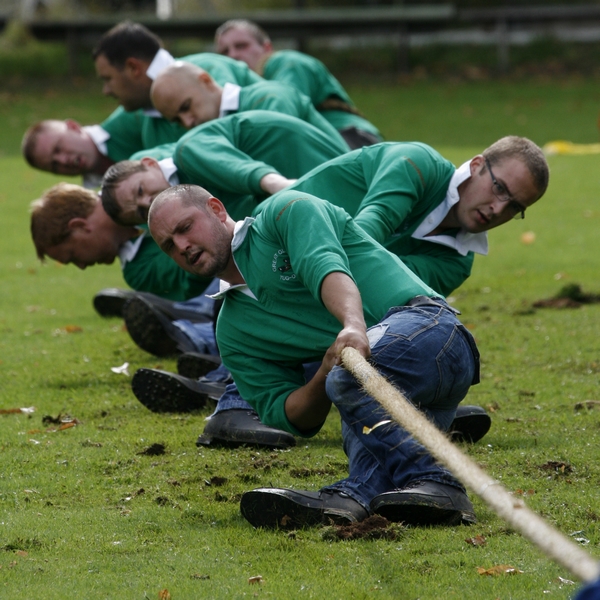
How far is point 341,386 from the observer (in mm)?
3350

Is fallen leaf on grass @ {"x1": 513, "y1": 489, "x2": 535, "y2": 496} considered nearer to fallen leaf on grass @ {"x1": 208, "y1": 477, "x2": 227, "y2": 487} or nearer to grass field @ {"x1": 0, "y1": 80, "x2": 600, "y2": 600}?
grass field @ {"x1": 0, "y1": 80, "x2": 600, "y2": 600}

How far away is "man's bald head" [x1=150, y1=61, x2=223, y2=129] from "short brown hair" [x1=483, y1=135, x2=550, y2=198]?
2.04 m

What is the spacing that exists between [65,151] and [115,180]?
1849 millimetres

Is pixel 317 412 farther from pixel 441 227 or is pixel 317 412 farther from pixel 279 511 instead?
pixel 441 227

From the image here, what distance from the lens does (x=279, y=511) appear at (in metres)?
3.46

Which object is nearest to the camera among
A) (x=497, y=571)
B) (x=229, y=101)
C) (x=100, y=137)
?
(x=497, y=571)

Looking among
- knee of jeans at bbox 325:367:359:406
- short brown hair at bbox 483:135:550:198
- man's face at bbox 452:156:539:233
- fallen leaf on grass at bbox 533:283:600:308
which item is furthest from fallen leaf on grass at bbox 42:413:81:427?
fallen leaf on grass at bbox 533:283:600:308

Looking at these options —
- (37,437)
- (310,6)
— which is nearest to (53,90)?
(310,6)

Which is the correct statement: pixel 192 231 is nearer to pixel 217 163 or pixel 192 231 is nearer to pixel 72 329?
pixel 217 163

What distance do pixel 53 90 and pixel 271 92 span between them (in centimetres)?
1537

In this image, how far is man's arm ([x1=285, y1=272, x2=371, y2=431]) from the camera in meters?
3.22

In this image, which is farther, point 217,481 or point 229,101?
point 229,101

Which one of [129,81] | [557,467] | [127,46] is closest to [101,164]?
[129,81]

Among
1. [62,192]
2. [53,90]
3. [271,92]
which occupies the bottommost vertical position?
[53,90]
